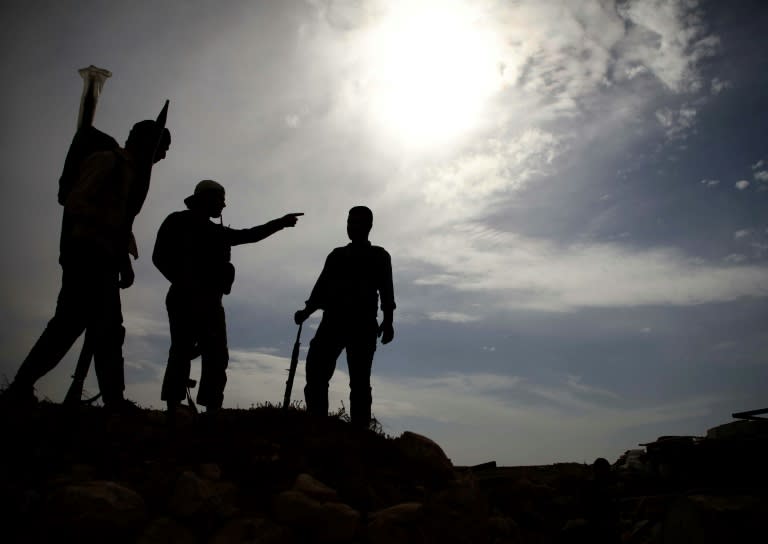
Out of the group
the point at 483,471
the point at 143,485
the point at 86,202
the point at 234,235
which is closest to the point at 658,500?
the point at 483,471

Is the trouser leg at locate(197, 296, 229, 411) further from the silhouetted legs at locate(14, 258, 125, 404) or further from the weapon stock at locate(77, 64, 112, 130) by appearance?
the weapon stock at locate(77, 64, 112, 130)

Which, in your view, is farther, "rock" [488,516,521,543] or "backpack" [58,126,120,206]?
"backpack" [58,126,120,206]

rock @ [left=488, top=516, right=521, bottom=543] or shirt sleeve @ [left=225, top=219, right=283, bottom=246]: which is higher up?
shirt sleeve @ [left=225, top=219, right=283, bottom=246]

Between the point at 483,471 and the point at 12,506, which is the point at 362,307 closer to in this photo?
the point at 483,471

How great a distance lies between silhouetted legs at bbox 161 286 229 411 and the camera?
4.30 meters

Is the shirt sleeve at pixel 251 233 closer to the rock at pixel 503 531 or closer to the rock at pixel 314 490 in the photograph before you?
the rock at pixel 314 490

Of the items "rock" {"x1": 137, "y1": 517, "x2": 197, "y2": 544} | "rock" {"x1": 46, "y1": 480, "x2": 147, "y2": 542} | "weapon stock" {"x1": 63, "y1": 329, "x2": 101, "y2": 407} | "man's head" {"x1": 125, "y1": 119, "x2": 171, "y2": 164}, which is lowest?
"rock" {"x1": 137, "y1": 517, "x2": 197, "y2": 544}

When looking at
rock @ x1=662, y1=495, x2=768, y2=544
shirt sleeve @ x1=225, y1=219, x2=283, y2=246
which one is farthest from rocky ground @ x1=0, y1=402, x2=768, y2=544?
shirt sleeve @ x1=225, y1=219, x2=283, y2=246

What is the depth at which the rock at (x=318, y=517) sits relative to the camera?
118 inches

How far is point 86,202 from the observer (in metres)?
4.14

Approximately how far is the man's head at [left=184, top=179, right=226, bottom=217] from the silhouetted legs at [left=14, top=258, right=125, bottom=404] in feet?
3.00

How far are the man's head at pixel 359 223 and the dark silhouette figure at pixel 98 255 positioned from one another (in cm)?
234

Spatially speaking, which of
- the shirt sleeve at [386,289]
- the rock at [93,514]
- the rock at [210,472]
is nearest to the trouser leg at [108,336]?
the rock at [210,472]

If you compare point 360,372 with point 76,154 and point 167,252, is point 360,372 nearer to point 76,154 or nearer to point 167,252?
point 167,252
